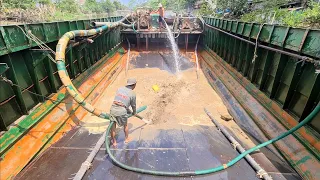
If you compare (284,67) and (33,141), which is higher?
(284,67)

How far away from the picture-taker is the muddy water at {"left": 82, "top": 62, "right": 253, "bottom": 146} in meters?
7.22

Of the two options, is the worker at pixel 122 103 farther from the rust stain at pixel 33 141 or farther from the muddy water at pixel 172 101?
the rust stain at pixel 33 141

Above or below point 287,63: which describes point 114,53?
below

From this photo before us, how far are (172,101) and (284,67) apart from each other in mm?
5008

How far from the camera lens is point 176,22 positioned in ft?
53.3

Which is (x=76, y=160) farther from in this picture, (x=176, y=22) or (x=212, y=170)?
(x=176, y=22)

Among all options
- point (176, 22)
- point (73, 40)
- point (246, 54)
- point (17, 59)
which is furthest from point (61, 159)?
point (176, 22)

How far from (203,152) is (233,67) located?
Answer: 6.07 m

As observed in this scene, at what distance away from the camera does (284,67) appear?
6.03 meters

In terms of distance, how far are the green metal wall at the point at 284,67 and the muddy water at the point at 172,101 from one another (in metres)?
1.71

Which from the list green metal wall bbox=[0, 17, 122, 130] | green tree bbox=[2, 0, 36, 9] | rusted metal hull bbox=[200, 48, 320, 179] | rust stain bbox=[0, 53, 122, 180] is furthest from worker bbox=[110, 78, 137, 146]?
green tree bbox=[2, 0, 36, 9]

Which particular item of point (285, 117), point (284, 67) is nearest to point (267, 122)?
point (285, 117)

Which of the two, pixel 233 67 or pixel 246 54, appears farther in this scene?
pixel 233 67

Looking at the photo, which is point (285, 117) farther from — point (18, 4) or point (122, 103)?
point (18, 4)
